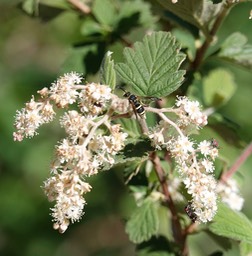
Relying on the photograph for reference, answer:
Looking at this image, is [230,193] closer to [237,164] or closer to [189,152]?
[237,164]

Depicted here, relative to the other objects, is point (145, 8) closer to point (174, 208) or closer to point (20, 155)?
point (174, 208)

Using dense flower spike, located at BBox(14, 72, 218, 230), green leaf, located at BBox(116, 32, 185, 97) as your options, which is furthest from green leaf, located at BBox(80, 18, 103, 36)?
dense flower spike, located at BBox(14, 72, 218, 230)

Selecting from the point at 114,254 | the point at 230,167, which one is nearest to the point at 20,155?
the point at 114,254

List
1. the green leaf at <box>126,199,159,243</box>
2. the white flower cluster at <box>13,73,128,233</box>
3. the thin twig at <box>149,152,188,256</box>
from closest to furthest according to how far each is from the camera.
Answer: the white flower cluster at <box>13,73,128,233</box>, the thin twig at <box>149,152,188,256</box>, the green leaf at <box>126,199,159,243</box>

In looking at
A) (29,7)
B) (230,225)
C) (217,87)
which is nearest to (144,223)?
(230,225)

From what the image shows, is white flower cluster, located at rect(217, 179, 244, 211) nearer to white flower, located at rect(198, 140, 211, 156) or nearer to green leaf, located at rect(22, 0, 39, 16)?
white flower, located at rect(198, 140, 211, 156)

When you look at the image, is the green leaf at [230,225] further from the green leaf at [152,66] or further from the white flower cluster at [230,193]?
the green leaf at [152,66]
